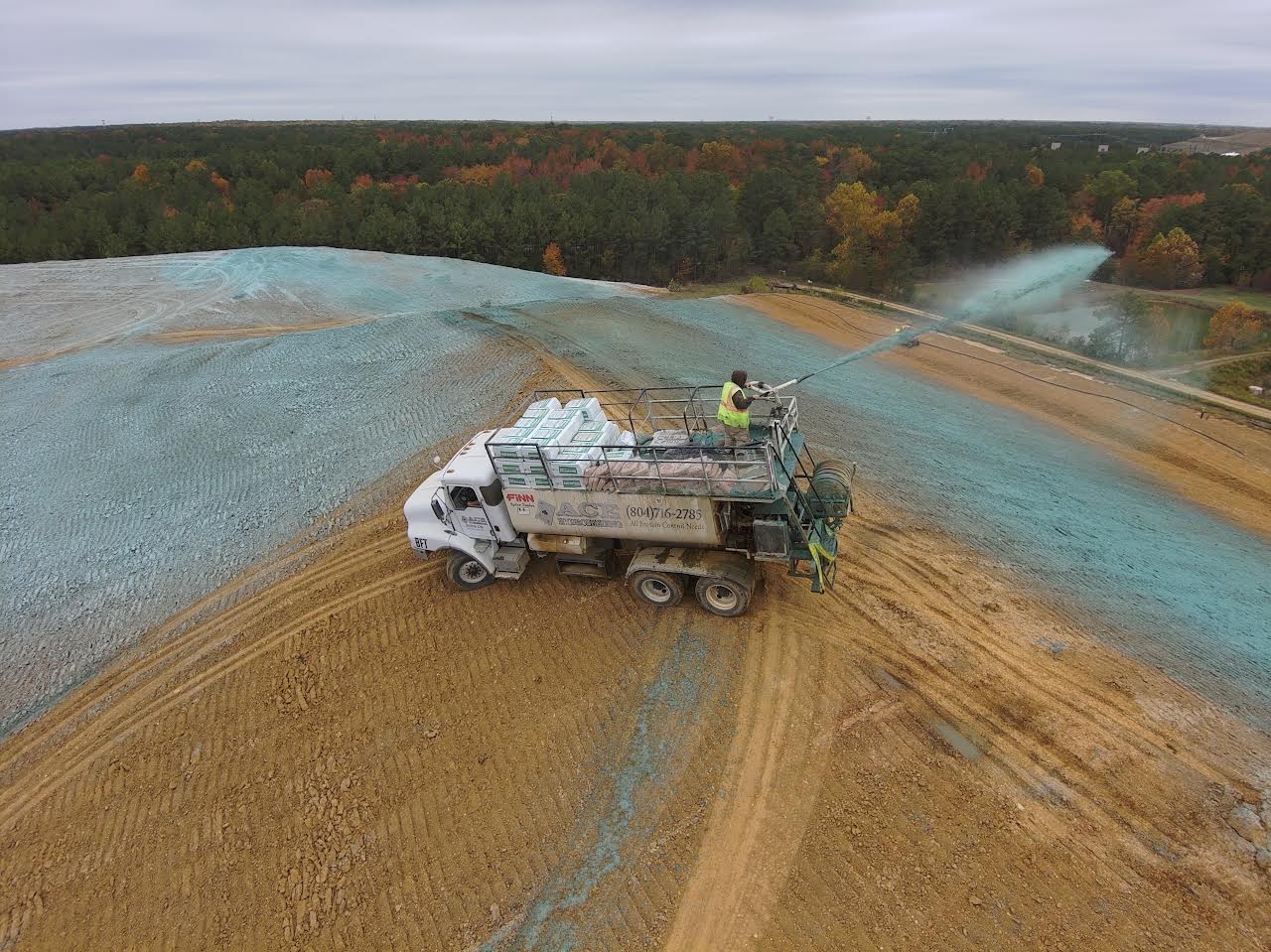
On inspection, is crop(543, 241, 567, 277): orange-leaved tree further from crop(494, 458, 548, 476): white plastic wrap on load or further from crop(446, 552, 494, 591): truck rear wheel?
crop(494, 458, 548, 476): white plastic wrap on load

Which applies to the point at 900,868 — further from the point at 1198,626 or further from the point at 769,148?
the point at 769,148

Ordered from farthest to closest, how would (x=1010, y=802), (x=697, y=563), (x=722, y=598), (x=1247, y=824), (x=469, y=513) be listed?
(x=469, y=513)
(x=722, y=598)
(x=697, y=563)
(x=1010, y=802)
(x=1247, y=824)

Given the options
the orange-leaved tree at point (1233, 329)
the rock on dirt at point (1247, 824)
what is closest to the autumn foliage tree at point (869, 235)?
the orange-leaved tree at point (1233, 329)

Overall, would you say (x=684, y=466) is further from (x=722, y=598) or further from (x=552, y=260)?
(x=552, y=260)

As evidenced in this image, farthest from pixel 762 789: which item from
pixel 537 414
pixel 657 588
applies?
pixel 537 414

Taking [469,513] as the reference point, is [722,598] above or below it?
below

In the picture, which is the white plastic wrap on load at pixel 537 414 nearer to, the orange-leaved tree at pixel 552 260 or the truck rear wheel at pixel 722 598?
the truck rear wheel at pixel 722 598

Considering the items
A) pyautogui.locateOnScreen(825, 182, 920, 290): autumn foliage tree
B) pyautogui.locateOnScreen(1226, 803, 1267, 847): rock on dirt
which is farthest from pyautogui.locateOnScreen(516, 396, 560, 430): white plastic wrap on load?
pyautogui.locateOnScreen(825, 182, 920, 290): autumn foliage tree
